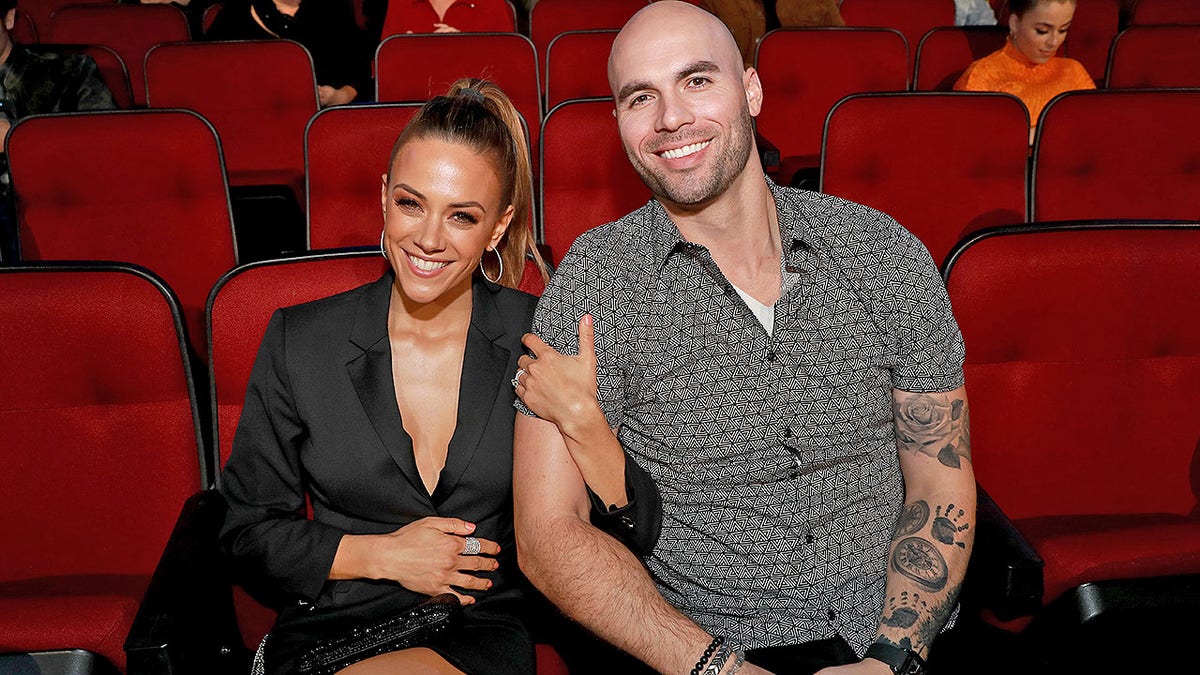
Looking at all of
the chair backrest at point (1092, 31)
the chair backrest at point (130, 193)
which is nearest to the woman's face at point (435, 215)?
the chair backrest at point (130, 193)

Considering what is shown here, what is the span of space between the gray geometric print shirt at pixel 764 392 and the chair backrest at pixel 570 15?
2548 millimetres

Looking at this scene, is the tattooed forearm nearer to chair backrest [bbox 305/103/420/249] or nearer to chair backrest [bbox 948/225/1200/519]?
chair backrest [bbox 948/225/1200/519]

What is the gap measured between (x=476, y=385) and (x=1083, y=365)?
95cm

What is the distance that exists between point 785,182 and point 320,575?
180cm

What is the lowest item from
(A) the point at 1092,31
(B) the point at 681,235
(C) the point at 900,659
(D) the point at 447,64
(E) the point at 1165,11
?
(C) the point at 900,659

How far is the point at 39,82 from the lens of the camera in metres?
2.79

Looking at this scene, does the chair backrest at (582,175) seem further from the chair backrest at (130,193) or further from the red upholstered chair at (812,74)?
the red upholstered chair at (812,74)

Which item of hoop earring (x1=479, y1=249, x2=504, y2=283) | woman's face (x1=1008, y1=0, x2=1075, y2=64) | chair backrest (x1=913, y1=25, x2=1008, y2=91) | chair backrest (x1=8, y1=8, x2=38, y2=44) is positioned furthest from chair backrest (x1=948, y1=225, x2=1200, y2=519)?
chair backrest (x1=8, y1=8, x2=38, y2=44)

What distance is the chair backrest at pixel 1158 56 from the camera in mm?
3221

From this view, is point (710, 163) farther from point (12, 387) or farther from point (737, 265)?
point (12, 387)

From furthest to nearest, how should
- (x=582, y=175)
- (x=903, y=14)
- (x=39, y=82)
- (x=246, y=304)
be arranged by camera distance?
1. (x=903, y=14)
2. (x=39, y=82)
3. (x=582, y=175)
4. (x=246, y=304)

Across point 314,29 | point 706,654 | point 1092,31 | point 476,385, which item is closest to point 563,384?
point 476,385

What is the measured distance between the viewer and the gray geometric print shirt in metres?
1.26

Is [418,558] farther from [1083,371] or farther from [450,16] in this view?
[450,16]
